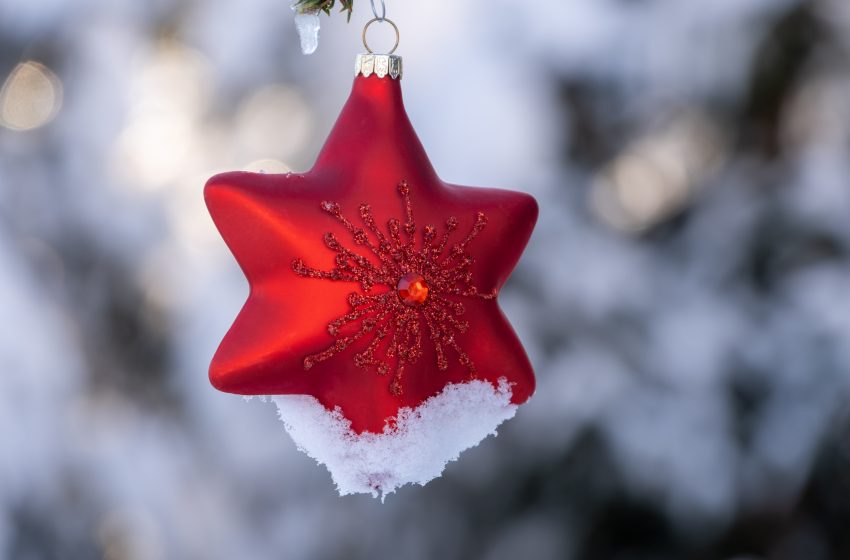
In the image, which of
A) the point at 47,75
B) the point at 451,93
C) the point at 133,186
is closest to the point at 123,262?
the point at 133,186

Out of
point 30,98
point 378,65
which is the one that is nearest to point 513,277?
point 378,65

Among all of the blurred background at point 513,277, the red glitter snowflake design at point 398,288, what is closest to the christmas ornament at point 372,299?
the red glitter snowflake design at point 398,288

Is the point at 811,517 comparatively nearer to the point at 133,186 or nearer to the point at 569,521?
the point at 569,521

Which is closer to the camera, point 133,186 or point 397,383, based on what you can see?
point 397,383

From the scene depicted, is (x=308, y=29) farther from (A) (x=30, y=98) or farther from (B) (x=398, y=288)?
(A) (x=30, y=98)

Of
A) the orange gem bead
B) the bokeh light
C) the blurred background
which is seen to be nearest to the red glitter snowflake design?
the orange gem bead

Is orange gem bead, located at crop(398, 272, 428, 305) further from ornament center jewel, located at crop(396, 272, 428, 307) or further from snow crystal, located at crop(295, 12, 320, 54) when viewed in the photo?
snow crystal, located at crop(295, 12, 320, 54)
